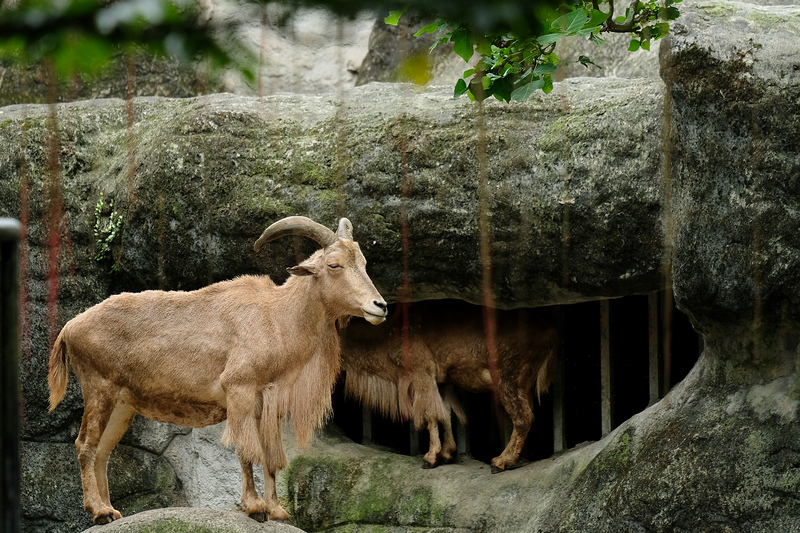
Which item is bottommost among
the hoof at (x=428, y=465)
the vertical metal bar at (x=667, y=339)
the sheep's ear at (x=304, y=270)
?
the hoof at (x=428, y=465)

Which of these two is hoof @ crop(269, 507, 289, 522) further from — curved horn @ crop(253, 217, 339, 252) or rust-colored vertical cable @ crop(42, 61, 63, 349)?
rust-colored vertical cable @ crop(42, 61, 63, 349)

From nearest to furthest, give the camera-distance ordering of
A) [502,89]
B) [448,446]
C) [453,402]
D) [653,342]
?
[502,89] < [653,342] < [448,446] < [453,402]

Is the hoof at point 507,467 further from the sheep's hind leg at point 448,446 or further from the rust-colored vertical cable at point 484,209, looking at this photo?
the rust-colored vertical cable at point 484,209

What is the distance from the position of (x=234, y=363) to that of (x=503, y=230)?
2.00 m

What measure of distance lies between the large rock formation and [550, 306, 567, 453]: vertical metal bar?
0.82 metres

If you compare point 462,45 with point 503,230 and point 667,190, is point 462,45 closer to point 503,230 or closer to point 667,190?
point 667,190

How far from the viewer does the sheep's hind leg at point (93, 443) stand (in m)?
6.30

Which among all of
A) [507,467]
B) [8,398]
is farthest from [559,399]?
[8,398]

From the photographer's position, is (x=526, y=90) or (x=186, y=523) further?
(x=186, y=523)

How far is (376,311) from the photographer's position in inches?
245

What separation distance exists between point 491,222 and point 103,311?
8.50ft

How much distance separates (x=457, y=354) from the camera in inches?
337

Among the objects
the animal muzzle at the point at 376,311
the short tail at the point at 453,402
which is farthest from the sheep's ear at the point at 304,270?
the short tail at the point at 453,402

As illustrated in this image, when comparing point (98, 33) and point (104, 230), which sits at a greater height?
point (98, 33)
